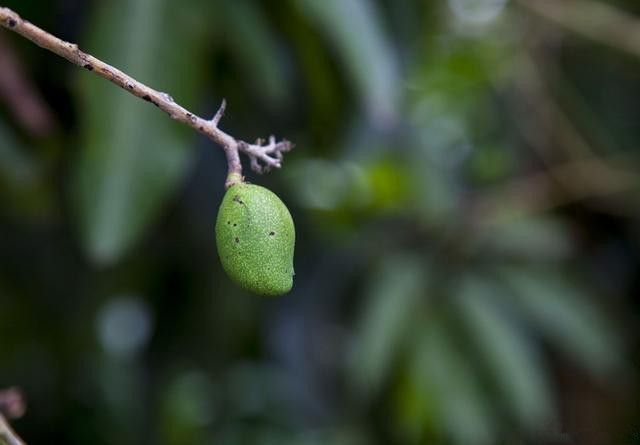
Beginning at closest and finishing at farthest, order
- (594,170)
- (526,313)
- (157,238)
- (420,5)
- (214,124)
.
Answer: (214,124), (420,5), (157,238), (526,313), (594,170)

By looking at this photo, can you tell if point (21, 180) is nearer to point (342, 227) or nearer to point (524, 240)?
point (342, 227)

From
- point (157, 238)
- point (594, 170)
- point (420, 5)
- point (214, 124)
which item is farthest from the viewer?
point (594, 170)

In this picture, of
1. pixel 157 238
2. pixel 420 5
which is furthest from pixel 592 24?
pixel 157 238

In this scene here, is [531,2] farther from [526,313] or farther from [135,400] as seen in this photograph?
[135,400]

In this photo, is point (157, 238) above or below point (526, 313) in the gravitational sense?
below

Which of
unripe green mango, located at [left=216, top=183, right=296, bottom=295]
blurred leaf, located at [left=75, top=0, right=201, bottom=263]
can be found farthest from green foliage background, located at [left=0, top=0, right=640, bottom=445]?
unripe green mango, located at [left=216, top=183, right=296, bottom=295]

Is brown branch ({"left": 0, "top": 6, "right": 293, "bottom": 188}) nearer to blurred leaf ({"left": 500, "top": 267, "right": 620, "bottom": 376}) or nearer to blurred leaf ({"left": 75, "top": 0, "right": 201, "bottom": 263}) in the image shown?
blurred leaf ({"left": 75, "top": 0, "right": 201, "bottom": 263})

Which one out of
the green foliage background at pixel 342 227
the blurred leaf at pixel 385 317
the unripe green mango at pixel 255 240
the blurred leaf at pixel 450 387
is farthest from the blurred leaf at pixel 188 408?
the unripe green mango at pixel 255 240
